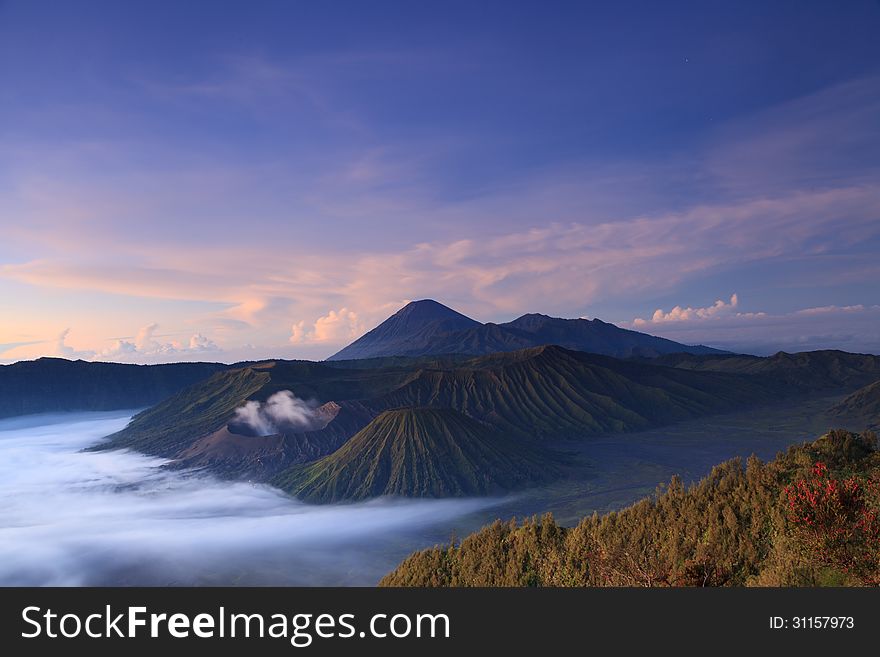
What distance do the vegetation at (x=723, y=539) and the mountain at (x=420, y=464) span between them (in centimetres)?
10002

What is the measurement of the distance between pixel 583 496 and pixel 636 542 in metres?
107

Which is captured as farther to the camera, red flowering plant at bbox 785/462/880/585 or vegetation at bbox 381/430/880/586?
→ vegetation at bbox 381/430/880/586

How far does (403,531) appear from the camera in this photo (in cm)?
11738

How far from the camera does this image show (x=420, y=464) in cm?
14912

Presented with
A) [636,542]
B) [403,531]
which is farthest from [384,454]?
[636,542]

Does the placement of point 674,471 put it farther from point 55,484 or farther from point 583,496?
point 55,484

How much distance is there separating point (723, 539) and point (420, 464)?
125873mm

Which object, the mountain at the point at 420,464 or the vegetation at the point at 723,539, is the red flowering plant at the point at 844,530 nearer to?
the vegetation at the point at 723,539

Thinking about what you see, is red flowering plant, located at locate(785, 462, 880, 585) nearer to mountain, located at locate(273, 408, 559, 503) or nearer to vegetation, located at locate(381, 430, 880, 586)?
vegetation, located at locate(381, 430, 880, 586)

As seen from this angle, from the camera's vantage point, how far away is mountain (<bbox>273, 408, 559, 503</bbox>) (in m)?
143

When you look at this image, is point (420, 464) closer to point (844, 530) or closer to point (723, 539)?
point (723, 539)

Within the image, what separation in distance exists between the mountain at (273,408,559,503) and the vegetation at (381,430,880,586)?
100017 mm

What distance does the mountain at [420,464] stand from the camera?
142625 mm

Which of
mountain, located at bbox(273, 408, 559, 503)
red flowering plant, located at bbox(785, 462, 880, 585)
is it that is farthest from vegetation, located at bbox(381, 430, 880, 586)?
mountain, located at bbox(273, 408, 559, 503)
